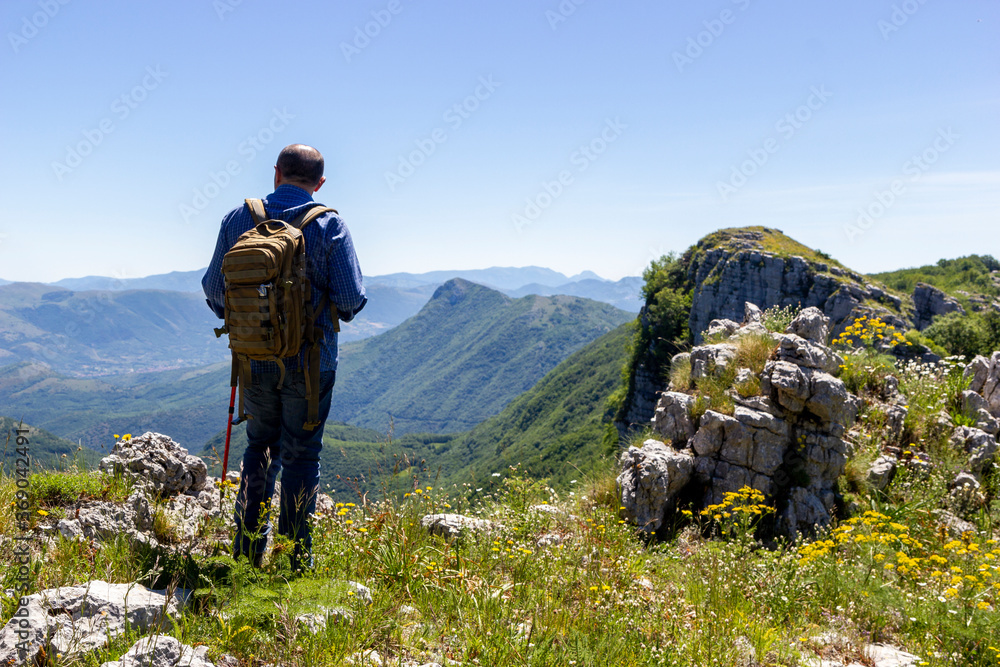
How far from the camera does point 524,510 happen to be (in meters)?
5.36

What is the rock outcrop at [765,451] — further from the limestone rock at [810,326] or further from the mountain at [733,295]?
the mountain at [733,295]

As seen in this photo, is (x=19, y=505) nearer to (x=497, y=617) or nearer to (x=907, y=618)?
(x=497, y=617)

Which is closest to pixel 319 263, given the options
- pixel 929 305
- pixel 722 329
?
pixel 722 329

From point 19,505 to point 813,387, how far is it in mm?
8650

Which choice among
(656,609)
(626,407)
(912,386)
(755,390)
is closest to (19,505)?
(656,609)

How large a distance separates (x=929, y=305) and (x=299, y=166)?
68.2 m

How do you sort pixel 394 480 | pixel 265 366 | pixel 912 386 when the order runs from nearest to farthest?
1. pixel 265 366
2. pixel 394 480
3. pixel 912 386

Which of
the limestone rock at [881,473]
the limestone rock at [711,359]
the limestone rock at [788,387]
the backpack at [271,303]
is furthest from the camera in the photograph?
the limestone rock at [711,359]

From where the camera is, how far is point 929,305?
54.3 metres

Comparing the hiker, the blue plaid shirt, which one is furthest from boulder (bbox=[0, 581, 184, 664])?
the blue plaid shirt

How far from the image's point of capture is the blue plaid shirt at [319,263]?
3863 millimetres

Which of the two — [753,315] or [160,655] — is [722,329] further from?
[160,655]

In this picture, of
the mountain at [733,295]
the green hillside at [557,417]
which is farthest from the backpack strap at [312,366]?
the green hillside at [557,417]

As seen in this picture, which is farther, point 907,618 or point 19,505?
point 19,505
